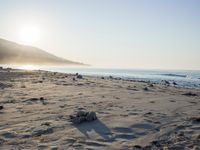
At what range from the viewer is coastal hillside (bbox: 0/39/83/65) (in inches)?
6063

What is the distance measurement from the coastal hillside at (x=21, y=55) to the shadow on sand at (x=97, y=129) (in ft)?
457

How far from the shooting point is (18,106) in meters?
12.2

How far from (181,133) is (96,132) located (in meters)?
2.16

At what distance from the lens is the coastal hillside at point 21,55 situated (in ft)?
505

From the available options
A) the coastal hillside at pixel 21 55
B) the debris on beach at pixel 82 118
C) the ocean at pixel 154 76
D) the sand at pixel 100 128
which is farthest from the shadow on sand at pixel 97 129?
the coastal hillside at pixel 21 55

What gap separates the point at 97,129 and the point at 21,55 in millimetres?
165986

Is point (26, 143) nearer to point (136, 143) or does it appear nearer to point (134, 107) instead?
point (136, 143)

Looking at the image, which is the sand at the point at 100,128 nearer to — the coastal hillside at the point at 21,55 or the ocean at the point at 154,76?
the ocean at the point at 154,76

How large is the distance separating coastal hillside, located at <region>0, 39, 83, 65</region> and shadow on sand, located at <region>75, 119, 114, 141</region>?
139180 mm

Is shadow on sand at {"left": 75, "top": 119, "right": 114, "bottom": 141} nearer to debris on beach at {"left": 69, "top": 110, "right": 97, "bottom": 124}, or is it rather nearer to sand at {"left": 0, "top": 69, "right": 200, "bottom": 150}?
sand at {"left": 0, "top": 69, "right": 200, "bottom": 150}

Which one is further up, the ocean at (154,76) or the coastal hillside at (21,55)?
the coastal hillside at (21,55)

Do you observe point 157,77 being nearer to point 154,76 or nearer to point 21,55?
point 154,76

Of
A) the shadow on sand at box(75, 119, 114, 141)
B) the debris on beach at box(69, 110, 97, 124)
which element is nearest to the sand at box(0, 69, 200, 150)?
the shadow on sand at box(75, 119, 114, 141)

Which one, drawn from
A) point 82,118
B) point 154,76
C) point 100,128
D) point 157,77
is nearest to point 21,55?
point 154,76
